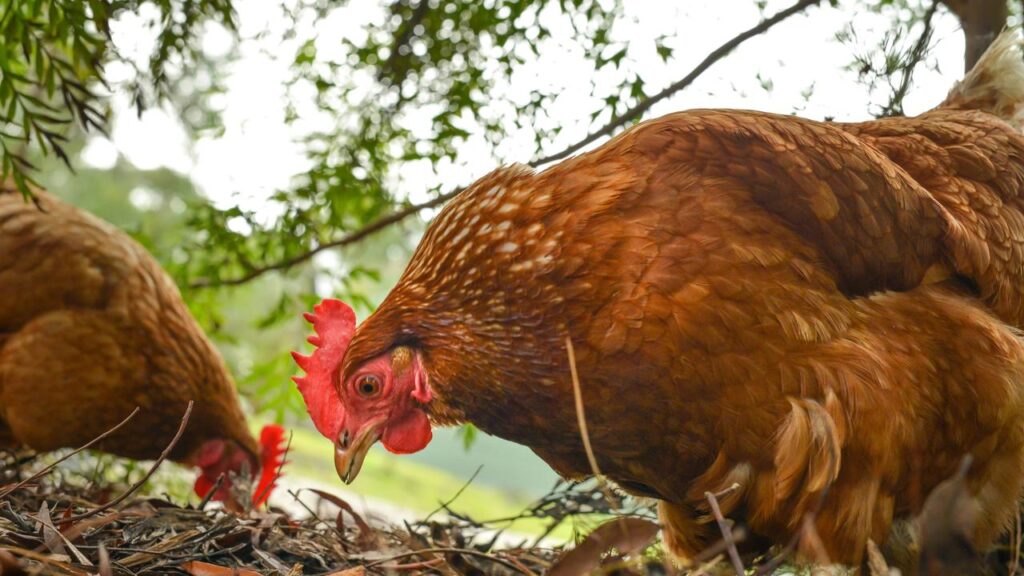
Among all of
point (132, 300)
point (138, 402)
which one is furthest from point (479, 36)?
point (138, 402)

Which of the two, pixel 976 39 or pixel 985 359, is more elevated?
pixel 976 39

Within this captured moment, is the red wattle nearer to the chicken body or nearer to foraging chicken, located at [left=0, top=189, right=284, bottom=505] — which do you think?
foraging chicken, located at [left=0, top=189, right=284, bottom=505]

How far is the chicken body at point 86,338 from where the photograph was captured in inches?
102

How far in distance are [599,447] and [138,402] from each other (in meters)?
1.96

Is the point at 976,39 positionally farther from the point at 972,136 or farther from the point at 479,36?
the point at 479,36

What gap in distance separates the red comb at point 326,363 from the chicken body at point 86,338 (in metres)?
1.27

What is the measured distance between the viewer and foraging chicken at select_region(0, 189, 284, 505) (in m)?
2.58

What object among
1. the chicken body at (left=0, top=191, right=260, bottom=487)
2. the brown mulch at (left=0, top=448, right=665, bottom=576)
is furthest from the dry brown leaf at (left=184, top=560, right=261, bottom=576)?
the chicken body at (left=0, top=191, right=260, bottom=487)

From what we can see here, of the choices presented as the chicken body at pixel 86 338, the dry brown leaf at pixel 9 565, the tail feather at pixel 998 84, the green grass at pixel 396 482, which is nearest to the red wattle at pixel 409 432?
the dry brown leaf at pixel 9 565

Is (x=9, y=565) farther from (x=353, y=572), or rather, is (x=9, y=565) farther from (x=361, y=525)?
(x=361, y=525)

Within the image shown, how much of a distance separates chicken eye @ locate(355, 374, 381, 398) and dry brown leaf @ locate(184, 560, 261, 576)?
0.39 meters

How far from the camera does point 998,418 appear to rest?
1461 mm

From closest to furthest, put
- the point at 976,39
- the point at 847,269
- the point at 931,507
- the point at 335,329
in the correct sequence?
the point at 931,507, the point at 847,269, the point at 335,329, the point at 976,39

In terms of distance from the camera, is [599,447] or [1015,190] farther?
[1015,190]
